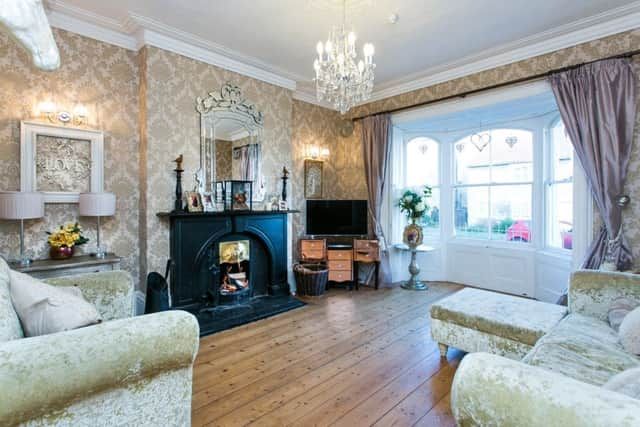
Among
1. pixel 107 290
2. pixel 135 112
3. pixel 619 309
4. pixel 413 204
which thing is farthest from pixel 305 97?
pixel 619 309

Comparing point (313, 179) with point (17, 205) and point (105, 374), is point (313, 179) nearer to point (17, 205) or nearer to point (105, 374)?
point (17, 205)

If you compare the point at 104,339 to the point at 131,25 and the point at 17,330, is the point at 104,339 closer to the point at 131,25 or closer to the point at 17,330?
the point at 17,330

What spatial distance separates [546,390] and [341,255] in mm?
3678

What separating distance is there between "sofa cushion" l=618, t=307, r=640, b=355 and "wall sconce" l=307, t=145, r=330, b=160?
13.3 feet

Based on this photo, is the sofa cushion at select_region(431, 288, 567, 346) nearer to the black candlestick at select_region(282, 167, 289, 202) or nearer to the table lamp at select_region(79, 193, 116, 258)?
the black candlestick at select_region(282, 167, 289, 202)

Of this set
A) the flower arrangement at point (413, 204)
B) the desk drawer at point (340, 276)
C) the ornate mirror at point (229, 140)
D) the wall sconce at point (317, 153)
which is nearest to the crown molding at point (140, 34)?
the ornate mirror at point (229, 140)

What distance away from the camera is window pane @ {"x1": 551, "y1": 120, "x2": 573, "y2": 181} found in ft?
13.2

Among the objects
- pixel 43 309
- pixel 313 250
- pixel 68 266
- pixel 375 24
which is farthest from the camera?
pixel 313 250

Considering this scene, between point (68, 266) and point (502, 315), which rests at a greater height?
point (68, 266)

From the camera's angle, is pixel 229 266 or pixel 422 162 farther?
pixel 422 162

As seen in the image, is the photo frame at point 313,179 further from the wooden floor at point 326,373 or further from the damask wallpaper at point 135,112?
the wooden floor at point 326,373

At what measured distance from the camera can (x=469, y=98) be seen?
4004 mm

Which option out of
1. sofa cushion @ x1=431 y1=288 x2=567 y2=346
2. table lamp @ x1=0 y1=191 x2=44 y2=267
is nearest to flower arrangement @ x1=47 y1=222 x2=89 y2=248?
table lamp @ x1=0 y1=191 x2=44 y2=267

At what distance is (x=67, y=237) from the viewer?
9.46 ft
